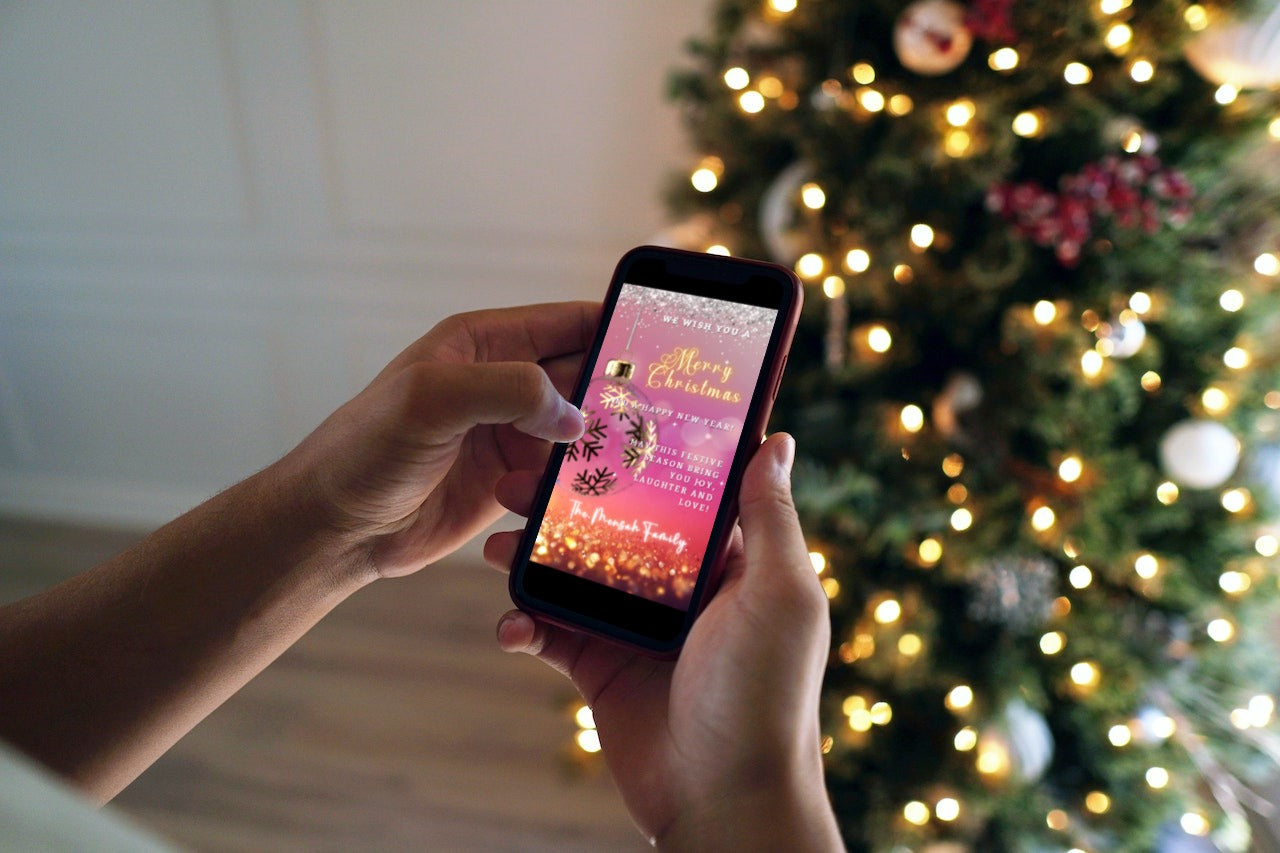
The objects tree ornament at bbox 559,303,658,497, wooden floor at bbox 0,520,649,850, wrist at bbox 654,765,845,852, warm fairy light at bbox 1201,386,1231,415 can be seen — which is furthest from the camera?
wooden floor at bbox 0,520,649,850

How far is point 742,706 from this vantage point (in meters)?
0.56

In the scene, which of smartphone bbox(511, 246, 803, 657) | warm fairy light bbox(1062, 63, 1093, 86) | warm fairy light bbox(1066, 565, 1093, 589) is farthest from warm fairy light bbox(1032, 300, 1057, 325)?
smartphone bbox(511, 246, 803, 657)

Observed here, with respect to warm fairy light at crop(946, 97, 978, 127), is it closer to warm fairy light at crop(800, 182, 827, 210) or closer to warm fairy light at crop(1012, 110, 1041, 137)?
warm fairy light at crop(1012, 110, 1041, 137)

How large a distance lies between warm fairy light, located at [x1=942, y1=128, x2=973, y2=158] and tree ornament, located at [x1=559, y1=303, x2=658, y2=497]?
0.53 m

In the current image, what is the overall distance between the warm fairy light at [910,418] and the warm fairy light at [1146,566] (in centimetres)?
40

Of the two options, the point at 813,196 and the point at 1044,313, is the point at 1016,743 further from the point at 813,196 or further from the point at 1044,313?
the point at 813,196

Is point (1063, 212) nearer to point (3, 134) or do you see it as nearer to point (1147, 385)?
point (1147, 385)

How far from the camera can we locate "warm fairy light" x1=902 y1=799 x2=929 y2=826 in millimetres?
1142

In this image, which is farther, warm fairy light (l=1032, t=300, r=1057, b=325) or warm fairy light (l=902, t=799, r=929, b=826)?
warm fairy light (l=902, t=799, r=929, b=826)

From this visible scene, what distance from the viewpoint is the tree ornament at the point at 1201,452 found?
1.01m

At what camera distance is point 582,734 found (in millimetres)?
1331

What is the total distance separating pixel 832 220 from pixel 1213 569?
2.67ft

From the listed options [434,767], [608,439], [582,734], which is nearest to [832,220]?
[608,439]

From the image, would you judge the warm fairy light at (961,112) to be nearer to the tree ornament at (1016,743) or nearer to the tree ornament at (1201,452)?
the tree ornament at (1201,452)
